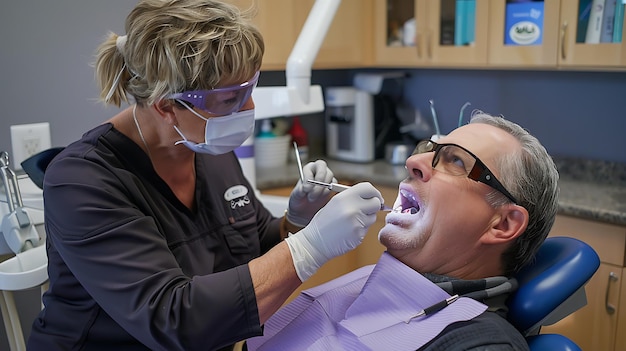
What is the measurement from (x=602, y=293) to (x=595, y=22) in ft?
3.23

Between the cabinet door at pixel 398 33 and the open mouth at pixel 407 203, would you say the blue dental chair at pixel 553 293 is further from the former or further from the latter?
the cabinet door at pixel 398 33

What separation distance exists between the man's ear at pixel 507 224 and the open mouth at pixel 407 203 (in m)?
0.17

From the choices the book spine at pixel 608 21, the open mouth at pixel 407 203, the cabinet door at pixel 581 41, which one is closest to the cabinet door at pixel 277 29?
the cabinet door at pixel 581 41

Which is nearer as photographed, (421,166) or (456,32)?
(421,166)

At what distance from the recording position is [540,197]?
1.27m

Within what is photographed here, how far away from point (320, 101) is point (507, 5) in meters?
1.01

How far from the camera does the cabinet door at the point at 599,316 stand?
81.1 inches

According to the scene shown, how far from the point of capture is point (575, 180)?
8.36 ft

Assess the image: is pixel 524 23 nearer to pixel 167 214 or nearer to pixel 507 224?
pixel 507 224

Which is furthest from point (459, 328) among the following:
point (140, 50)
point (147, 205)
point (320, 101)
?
point (320, 101)

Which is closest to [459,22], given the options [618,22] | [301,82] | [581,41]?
[581,41]

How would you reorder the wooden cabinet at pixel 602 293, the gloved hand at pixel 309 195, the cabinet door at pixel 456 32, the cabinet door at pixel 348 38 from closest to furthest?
the gloved hand at pixel 309 195 < the wooden cabinet at pixel 602 293 < the cabinet door at pixel 456 32 < the cabinet door at pixel 348 38

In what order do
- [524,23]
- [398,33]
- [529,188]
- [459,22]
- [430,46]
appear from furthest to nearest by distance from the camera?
[398,33], [430,46], [459,22], [524,23], [529,188]

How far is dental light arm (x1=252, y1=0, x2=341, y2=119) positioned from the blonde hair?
0.50 metres
